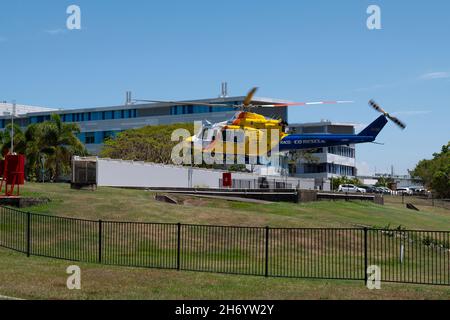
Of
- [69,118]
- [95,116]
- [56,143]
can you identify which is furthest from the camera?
[69,118]

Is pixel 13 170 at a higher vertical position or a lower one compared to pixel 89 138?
lower

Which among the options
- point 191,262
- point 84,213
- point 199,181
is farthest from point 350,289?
point 199,181

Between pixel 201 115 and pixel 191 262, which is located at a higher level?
pixel 201 115

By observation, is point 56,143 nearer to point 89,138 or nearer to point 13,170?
point 13,170

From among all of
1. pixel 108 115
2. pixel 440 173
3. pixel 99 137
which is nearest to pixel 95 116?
pixel 108 115

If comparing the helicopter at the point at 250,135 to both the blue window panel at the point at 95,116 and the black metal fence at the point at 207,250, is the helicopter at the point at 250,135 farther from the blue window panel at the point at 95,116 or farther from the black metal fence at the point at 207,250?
the blue window panel at the point at 95,116

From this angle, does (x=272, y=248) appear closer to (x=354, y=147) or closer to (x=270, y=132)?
(x=270, y=132)

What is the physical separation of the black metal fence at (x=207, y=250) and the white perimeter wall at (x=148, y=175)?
27.9 m

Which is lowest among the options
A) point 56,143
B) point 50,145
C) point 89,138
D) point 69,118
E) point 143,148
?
point 50,145

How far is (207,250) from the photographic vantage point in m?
23.2

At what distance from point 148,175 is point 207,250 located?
37.5 meters
